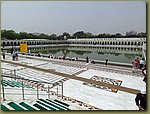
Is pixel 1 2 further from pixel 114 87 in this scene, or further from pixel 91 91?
pixel 114 87

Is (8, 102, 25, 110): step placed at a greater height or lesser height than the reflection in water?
lesser

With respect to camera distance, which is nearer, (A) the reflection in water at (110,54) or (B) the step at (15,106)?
(B) the step at (15,106)

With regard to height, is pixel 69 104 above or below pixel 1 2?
below

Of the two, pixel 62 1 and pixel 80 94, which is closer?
pixel 62 1

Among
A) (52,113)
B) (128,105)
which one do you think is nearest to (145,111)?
(128,105)

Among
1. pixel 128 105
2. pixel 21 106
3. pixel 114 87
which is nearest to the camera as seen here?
pixel 21 106

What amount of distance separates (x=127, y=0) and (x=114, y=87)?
232 cm

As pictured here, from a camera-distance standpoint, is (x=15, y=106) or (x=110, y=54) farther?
(x=110, y=54)

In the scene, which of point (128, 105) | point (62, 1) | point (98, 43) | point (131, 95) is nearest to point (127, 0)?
point (62, 1)

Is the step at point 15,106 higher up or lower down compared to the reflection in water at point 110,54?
lower down

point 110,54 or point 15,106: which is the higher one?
point 110,54

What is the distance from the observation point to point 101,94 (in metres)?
3.73

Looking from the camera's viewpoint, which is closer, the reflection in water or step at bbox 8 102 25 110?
step at bbox 8 102 25 110

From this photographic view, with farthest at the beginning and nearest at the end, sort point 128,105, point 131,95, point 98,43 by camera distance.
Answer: point 98,43, point 131,95, point 128,105
